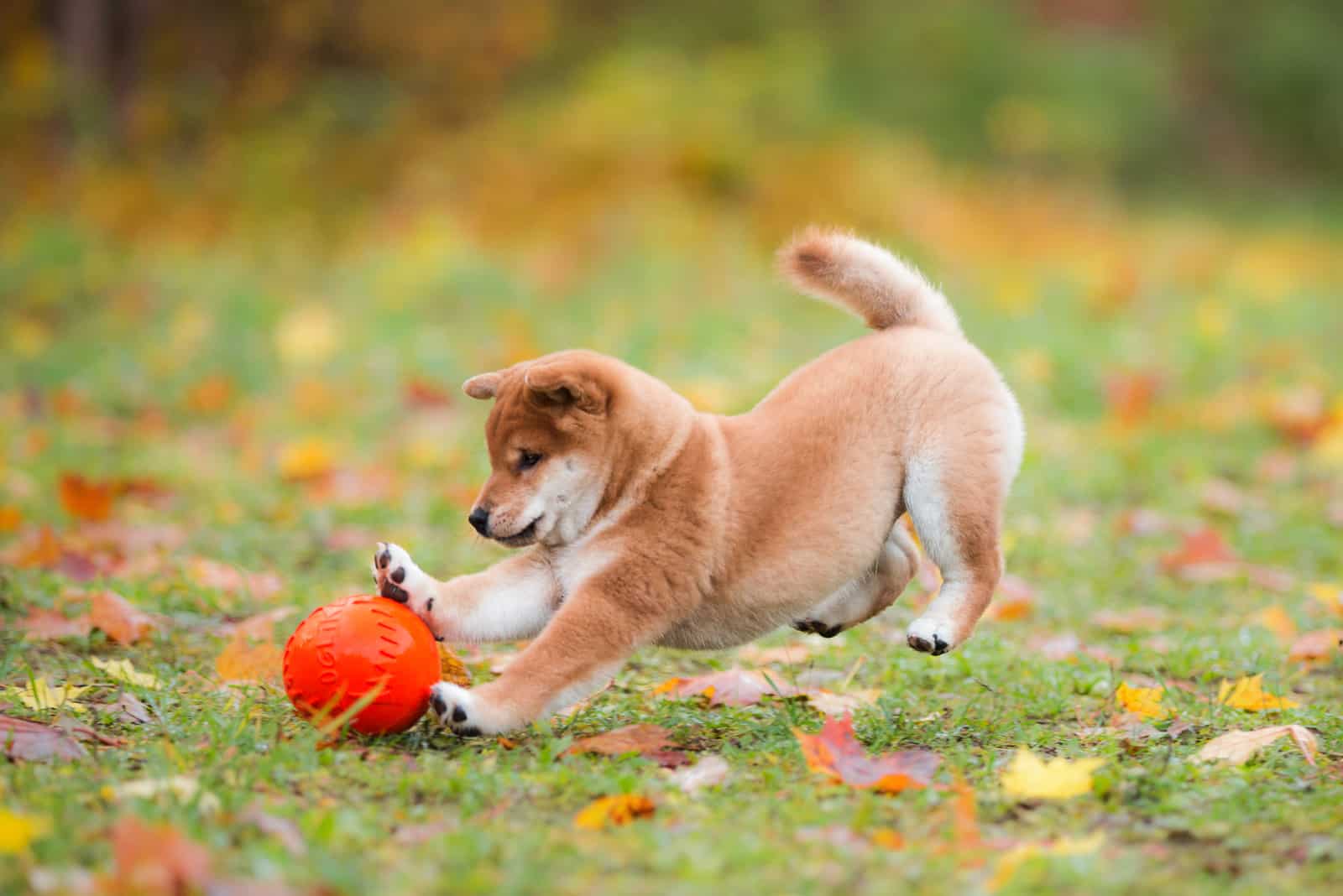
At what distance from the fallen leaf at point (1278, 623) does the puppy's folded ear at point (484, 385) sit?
91.3 inches

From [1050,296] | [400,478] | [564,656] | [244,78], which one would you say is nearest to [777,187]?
[1050,296]

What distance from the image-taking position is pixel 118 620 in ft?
12.1

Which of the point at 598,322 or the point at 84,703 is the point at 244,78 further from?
the point at 84,703

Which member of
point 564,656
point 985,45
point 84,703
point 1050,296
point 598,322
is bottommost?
point 84,703

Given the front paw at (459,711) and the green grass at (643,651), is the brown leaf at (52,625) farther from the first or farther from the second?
the front paw at (459,711)

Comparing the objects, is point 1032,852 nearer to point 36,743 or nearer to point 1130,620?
point 36,743

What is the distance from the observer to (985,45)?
14539 mm

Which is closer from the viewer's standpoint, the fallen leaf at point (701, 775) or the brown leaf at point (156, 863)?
the brown leaf at point (156, 863)

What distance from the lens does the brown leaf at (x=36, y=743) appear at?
267 cm

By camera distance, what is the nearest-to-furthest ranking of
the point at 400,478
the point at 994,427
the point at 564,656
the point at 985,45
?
the point at 564,656 < the point at 994,427 < the point at 400,478 < the point at 985,45

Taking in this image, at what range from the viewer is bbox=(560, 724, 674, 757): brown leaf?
2912mm

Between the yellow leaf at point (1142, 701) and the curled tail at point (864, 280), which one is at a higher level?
the curled tail at point (864, 280)

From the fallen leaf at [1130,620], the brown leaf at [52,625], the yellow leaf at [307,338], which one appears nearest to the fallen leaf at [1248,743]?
the fallen leaf at [1130,620]

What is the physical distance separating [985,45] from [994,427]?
39.4ft
